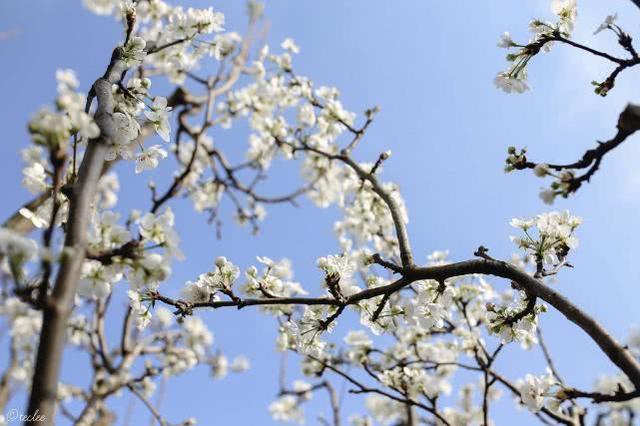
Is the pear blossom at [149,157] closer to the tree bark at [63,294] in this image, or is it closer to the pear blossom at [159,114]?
the pear blossom at [159,114]

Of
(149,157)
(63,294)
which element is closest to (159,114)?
(149,157)

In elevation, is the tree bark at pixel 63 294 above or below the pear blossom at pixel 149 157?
below

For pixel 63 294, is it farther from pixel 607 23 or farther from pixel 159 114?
pixel 607 23

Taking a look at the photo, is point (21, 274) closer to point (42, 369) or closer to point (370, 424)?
point (42, 369)

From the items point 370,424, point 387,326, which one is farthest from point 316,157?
point 387,326

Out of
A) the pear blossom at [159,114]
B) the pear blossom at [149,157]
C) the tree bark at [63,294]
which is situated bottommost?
the tree bark at [63,294]

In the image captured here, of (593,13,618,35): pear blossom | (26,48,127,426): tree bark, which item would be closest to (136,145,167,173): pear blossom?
(26,48,127,426): tree bark

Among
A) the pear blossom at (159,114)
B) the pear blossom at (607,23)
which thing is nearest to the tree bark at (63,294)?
the pear blossom at (159,114)

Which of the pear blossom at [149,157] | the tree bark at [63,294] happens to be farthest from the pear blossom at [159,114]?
the tree bark at [63,294]

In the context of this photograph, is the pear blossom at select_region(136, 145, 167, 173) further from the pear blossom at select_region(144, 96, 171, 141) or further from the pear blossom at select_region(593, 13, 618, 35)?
the pear blossom at select_region(593, 13, 618, 35)

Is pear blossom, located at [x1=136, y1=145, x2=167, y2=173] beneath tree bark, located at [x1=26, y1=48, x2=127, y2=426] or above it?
above

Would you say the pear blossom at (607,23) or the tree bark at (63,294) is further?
the pear blossom at (607,23)

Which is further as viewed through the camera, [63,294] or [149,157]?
[149,157]

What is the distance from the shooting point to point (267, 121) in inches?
250
